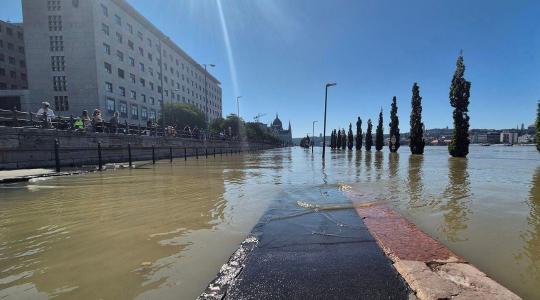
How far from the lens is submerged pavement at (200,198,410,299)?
8.59 ft

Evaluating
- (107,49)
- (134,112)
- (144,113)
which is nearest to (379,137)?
(144,113)

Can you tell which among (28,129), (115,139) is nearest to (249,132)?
(115,139)

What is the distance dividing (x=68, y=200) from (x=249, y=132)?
89829mm

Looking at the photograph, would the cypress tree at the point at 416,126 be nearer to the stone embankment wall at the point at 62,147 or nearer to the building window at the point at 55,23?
the stone embankment wall at the point at 62,147

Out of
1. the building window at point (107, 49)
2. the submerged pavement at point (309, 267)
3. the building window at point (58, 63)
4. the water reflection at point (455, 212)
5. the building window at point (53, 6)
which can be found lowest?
the water reflection at point (455, 212)

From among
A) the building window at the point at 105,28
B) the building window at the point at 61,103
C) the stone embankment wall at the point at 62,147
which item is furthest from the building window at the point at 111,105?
the stone embankment wall at the point at 62,147

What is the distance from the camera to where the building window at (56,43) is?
4544cm

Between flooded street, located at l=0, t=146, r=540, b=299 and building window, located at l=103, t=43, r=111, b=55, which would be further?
building window, located at l=103, t=43, r=111, b=55

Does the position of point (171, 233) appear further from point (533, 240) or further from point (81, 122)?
point (81, 122)

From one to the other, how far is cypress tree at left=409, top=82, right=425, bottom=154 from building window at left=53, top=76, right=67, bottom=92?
52559 millimetres

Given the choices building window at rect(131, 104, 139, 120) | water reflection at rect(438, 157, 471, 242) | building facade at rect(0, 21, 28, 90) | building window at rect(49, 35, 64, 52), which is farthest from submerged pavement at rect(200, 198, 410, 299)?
building facade at rect(0, 21, 28, 90)

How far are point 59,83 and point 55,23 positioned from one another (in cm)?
909

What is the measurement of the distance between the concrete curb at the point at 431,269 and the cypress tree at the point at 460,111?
31.9 meters

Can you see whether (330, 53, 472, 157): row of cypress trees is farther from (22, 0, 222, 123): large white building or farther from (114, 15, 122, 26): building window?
(114, 15, 122, 26): building window
